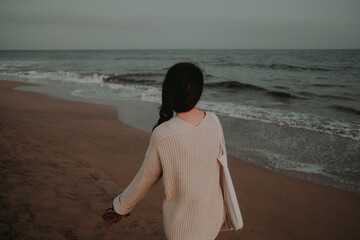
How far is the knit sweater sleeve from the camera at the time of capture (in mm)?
1151

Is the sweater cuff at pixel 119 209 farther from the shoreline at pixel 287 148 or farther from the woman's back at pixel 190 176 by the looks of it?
the shoreline at pixel 287 148

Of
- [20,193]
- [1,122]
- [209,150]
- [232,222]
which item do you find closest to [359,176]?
[232,222]

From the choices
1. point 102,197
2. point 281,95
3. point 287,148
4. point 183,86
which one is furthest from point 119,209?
point 281,95

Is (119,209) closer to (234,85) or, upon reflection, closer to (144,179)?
(144,179)

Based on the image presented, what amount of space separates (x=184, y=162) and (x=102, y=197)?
2505 mm

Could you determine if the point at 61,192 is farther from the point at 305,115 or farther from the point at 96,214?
the point at 305,115

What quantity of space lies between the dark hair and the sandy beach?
2.07 meters

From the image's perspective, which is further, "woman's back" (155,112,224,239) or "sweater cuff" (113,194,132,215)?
"sweater cuff" (113,194,132,215)

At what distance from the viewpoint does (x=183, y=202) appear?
4.06ft

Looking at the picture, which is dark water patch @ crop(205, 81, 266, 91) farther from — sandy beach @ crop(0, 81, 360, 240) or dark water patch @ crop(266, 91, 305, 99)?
sandy beach @ crop(0, 81, 360, 240)

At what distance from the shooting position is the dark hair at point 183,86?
44.2 inches

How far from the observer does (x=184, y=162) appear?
3.82ft

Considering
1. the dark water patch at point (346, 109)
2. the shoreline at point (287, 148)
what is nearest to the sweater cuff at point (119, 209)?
the shoreline at point (287, 148)

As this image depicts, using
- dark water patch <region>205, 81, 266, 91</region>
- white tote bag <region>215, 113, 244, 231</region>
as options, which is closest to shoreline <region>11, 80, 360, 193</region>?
white tote bag <region>215, 113, 244, 231</region>
